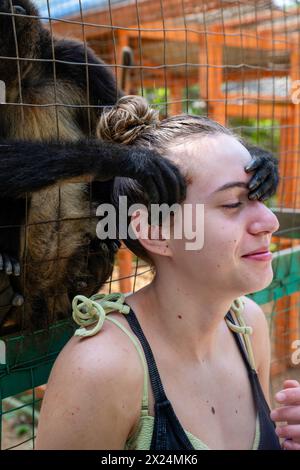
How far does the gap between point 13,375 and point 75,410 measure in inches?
20.3

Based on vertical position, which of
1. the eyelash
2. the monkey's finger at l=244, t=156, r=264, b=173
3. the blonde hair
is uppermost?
the blonde hair

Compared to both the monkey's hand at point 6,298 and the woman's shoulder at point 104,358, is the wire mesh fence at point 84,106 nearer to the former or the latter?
the monkey's hand at point 6,298

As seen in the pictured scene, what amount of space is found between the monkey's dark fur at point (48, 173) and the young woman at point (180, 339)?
18 centimetres

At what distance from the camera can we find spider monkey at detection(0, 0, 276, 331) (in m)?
1.47

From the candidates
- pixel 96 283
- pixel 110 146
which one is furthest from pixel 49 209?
pixel 110 146

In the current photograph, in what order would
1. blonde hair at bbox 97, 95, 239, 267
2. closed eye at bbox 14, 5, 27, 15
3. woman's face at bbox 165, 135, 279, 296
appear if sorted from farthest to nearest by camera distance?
closed eye at bbox 14, 5, 27, 15 < blonde hair at bbox 97, 95, 239, 267 < woman's face at bbox 165, 135, 279, 296

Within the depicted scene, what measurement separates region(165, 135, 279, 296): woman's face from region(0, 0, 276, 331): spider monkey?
5.8 inches

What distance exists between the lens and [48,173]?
1.47 meters

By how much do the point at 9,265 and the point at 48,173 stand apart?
437 mm

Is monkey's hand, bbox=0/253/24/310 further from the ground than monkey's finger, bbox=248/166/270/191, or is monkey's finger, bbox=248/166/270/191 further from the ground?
monkey's finger, bbox=248/166/270/191

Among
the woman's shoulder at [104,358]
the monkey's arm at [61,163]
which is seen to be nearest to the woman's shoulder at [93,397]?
the woman's shoulder at [104,358]

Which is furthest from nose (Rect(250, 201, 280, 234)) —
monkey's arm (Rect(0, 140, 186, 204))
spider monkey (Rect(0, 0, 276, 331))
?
monkey's arm (Rect(0, 140, 186, 204))

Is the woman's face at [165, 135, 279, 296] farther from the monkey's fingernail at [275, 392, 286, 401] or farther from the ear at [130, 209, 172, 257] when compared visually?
the monkey's fingernail at [275, 392, 286, 401]

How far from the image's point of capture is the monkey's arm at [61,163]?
54.0 inches
